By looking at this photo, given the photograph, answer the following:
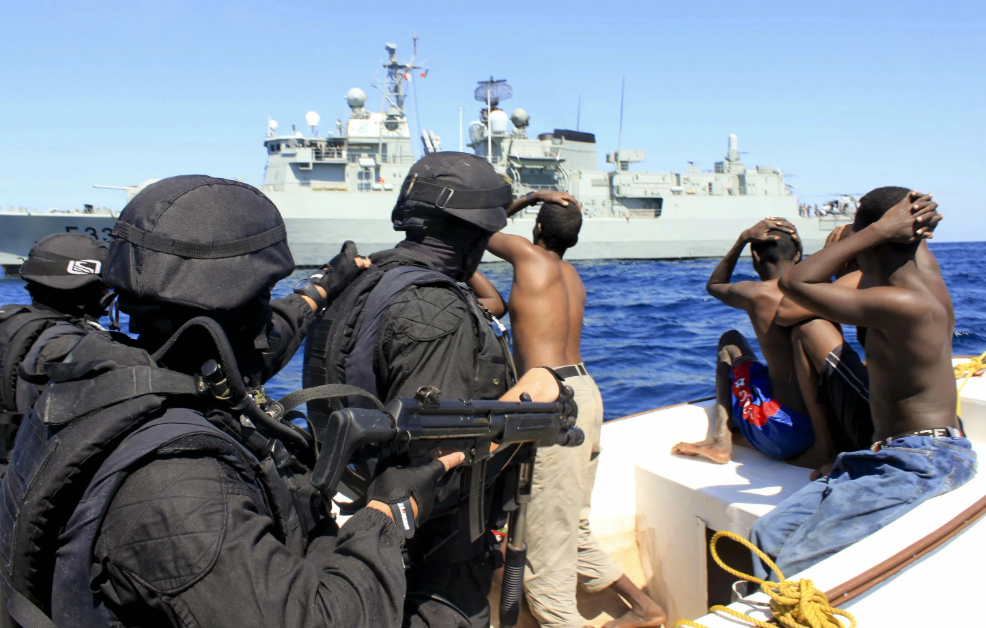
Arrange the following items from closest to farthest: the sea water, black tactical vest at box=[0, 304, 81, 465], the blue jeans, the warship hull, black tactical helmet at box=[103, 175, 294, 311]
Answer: black tactical helmet at box=[103, 175, 294, 311]
the blue jeans
black tactical vest at box=[0, 304, 81, 465]
the sea water
the warship hull

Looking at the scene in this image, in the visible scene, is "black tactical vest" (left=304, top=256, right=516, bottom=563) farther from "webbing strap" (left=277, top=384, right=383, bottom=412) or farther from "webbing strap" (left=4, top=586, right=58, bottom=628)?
"webbing strap" (left=4, top=586, right=58, bottom=628)

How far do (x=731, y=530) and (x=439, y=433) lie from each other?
2.20 meters

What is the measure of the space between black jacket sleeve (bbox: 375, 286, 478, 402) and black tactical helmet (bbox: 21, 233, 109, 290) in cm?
191

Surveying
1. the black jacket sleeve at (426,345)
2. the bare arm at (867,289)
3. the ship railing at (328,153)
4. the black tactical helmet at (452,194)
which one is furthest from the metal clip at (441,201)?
the ship railing at (328,153)

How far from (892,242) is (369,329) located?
2.11 m

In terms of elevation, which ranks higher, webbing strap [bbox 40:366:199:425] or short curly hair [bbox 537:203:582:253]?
short curly hair [bbox 537:203:582:253]

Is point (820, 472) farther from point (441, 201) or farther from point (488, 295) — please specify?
point (441, 201)

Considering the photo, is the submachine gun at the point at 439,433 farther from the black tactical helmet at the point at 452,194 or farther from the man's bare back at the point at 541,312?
the man's bare back at the point at 541,312

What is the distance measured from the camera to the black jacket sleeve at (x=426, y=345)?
174 centimetres

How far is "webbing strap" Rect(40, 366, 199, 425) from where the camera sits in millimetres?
1017

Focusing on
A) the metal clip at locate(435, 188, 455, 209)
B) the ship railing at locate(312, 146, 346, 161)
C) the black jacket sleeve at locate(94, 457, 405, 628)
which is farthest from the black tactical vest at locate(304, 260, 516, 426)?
the ship railing at locate(312, 146, 346, 161)

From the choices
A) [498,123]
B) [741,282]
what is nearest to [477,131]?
[498,123]

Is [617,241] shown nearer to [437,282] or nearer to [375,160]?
[375,160]

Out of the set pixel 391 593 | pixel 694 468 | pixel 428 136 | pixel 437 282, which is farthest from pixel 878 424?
pixel 428 136
